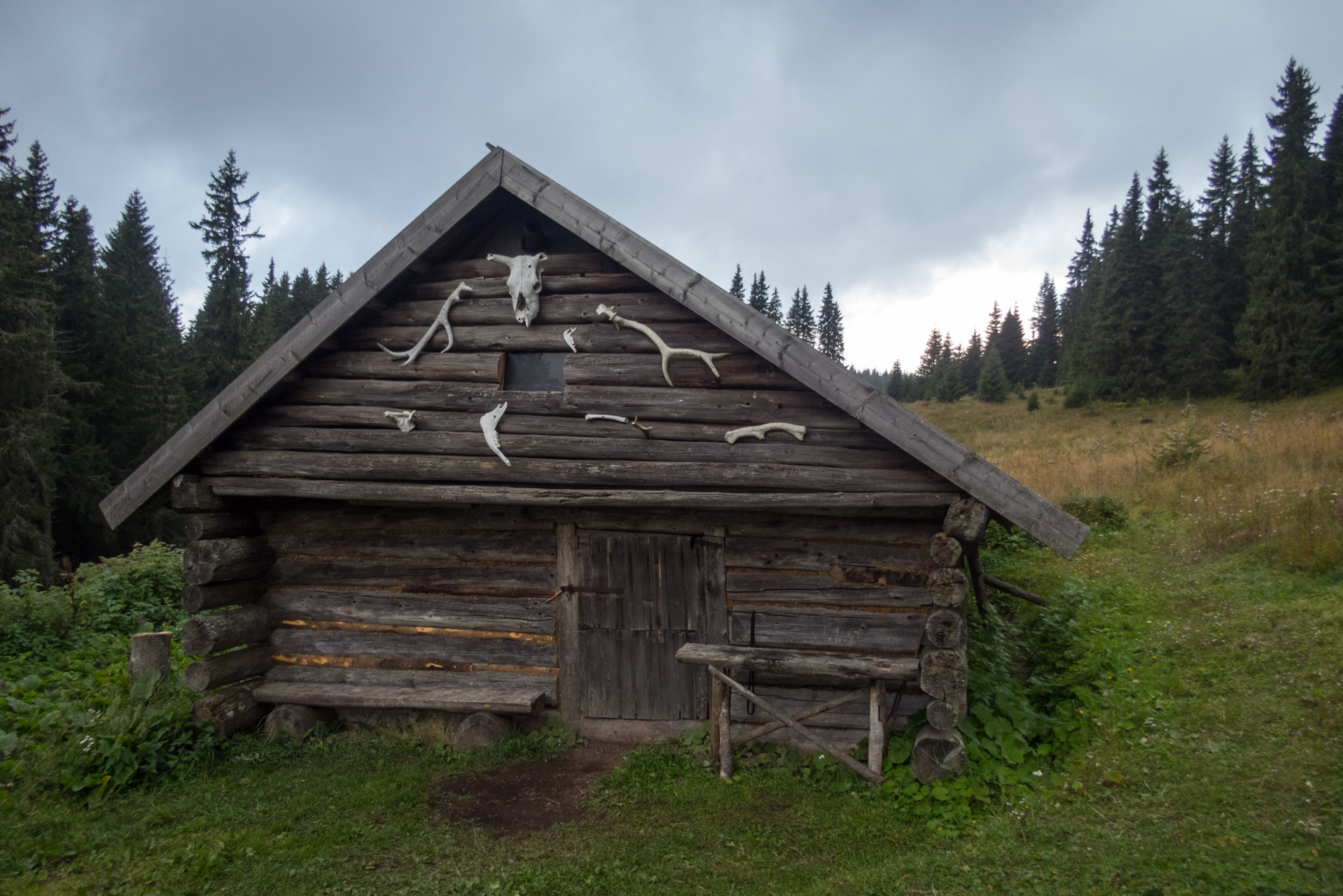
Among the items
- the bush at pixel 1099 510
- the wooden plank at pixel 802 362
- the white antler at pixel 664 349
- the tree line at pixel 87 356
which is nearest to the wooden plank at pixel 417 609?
the white antler at pixel 664 349

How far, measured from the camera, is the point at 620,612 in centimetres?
654

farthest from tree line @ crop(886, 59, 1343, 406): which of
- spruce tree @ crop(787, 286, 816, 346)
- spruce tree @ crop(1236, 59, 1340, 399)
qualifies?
spruce tree @ crop(787, 286, 816, 346)

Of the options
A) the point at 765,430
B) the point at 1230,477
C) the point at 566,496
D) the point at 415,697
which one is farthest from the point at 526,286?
the point at 1230,477

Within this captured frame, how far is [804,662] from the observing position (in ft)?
17.9

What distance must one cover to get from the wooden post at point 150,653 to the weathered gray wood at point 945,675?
7.45 meters

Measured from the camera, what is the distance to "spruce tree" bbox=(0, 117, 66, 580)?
22.7m

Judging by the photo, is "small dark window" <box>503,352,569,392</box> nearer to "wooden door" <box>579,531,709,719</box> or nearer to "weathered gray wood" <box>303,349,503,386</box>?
"weathered gray wood" <box>303,349,503,386</box>

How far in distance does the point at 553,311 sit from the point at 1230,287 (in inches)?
1775

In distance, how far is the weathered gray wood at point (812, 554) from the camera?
5906 millimetres

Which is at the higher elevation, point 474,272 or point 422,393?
point 474,272

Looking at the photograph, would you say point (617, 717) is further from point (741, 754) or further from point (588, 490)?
point (588, 490)

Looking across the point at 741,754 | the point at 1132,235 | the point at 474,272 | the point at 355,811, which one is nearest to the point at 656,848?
the point at 741,754

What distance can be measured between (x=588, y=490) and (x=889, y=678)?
2950 millimetres

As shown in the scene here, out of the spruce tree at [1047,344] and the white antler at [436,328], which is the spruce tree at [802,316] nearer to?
the spruce tree at [1047,344]
